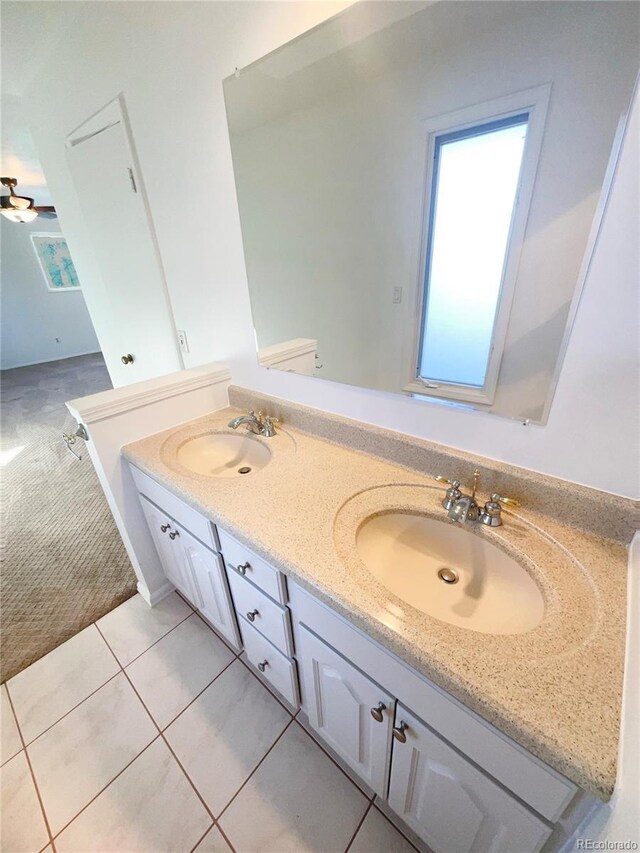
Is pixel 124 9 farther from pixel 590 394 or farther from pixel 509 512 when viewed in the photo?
pixel 509 512

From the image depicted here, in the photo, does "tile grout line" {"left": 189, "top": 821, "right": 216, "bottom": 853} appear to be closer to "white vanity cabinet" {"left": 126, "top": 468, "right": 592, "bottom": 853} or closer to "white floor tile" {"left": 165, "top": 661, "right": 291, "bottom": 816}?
"white floor tile" {"left": 165, "top": 661, "right": 291, "bottom": 816}

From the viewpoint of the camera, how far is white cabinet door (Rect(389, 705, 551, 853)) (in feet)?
1.73

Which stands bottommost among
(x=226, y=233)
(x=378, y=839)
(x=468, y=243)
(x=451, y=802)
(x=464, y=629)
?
(x=378, y=839)

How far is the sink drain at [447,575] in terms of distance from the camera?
2.50 ft

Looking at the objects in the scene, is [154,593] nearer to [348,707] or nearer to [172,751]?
[172,751]

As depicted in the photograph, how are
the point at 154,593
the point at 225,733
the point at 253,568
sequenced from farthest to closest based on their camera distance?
the point at 154,593 < the point at 225,733 < the point at 253,568

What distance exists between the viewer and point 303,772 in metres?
0.99

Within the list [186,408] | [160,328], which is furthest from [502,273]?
[160,328]

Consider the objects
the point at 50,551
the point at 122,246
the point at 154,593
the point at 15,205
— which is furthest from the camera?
the point at 15,205

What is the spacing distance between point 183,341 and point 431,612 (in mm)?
1532

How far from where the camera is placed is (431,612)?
0.71 m

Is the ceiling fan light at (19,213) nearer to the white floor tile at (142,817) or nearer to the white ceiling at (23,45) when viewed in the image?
the white ceiling at (23,45)

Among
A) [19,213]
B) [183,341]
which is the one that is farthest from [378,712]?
[19,213]

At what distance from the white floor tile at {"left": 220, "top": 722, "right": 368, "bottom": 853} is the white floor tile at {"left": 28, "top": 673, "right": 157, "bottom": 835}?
0.40m
